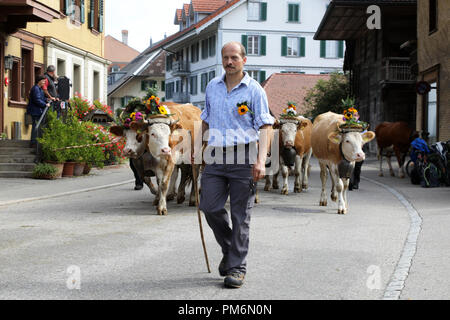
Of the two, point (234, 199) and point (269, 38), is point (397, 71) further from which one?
point (234, 199)

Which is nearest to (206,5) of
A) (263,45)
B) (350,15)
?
(263,45)

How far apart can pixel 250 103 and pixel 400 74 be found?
30559 mm

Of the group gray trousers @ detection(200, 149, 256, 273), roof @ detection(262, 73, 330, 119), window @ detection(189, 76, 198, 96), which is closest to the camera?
gray trousers @ detection(200, 149, 256, 273)

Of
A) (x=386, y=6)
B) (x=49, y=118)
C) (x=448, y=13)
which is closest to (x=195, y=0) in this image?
(x=386, y=6)

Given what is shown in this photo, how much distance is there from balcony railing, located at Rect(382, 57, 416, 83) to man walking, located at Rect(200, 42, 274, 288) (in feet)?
96.5

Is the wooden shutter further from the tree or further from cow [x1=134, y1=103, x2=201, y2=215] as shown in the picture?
cow [x1=134, y1=103, x2=201, y2=215]

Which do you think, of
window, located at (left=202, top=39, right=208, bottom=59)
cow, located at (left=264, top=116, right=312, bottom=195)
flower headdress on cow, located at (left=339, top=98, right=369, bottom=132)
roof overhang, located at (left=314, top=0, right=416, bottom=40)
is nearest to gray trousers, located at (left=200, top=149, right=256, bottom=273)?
flower headdress on cow, located at (left=339, top=98, right=369, bottom=132)

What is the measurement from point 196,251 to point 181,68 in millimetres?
64173

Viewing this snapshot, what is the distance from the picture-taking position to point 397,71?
3506cm

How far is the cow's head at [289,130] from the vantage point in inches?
574

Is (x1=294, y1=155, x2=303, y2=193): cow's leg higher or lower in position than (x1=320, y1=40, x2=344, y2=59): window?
lower

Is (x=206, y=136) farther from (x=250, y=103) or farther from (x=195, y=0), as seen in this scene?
(x=195, y=0)

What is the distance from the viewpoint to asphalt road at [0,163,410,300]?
19.1ft

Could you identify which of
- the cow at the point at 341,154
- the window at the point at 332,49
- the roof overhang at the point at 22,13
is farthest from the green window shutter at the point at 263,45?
the cow at the point at 341,154
